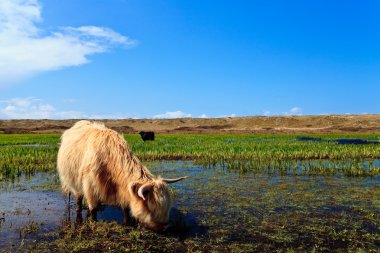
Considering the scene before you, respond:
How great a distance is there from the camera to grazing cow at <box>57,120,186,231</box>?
20.9 ft

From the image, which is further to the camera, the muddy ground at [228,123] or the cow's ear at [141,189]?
the muddy ground at [228,123]

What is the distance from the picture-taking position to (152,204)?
6293 mm

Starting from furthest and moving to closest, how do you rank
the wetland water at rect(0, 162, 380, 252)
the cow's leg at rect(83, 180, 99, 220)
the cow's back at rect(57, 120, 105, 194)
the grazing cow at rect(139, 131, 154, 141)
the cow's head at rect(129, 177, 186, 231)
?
the grazing cow at rect(139, 131, 154, 141) → the cow's back at rect(57, 120, 105, 194) → the cow's leg at rect(83, 180, 99, 220) → the wetland water at rect(0, 162, 380, 252) → the cow's head at rect(129, 177, 186, 231)

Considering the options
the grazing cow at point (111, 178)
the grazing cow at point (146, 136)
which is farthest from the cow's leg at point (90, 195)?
the grazing cow at point (146, 136)

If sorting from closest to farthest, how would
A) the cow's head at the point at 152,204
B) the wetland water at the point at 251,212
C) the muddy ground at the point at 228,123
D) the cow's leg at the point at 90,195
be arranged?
the cow's head at the point at 152,204 → the wetland water at the point at 251,212 → the cow's leg at the point at 90,195 → the muddy ground at the point at 228,123

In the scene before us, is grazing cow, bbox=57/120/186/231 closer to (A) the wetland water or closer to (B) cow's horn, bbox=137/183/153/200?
(B) cow's horn, bbox=137/183/153/200

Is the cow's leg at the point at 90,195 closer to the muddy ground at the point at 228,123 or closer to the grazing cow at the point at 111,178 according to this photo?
the grazing cow at the point at 111,178

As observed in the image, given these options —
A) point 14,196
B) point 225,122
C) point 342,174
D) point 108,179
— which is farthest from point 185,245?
point 225,122

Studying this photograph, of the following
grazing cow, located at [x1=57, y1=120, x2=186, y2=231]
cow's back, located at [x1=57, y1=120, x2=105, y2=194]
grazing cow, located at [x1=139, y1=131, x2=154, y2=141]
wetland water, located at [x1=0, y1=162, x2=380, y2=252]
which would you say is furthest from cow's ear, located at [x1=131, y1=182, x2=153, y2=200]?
grazing cow, located at [x1=139, y1=131, x2=154, y2=141]

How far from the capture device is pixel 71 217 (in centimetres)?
809

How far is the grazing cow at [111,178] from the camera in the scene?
6.37m

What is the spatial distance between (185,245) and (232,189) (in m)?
4.92

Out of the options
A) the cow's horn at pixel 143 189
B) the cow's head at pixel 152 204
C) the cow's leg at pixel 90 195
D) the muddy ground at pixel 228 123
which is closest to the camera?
the cow's horn at pixel 143 189

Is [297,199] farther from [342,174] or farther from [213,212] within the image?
[342,174]
